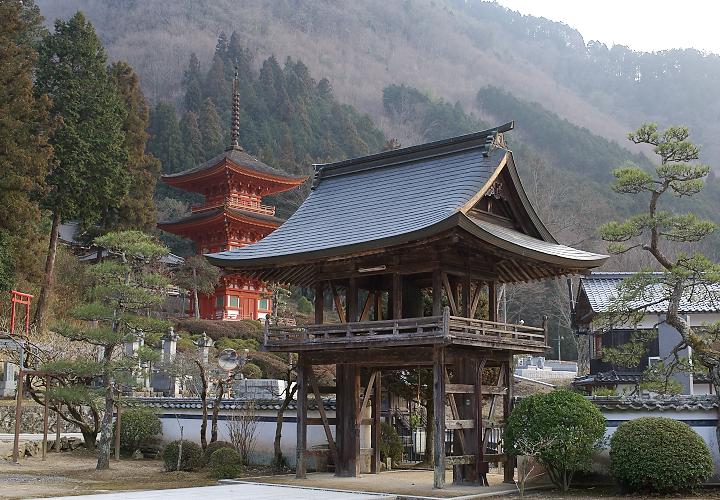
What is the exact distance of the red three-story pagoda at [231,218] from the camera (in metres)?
50.4

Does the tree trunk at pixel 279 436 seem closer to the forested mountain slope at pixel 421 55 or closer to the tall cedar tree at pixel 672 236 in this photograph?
the tall cedar tree at pixel 672 236

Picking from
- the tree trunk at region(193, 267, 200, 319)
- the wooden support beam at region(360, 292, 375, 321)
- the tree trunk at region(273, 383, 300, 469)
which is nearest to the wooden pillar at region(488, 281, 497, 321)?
the wooden support beam at region(360, 292, 375, 321)

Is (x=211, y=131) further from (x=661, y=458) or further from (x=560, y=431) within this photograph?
(x=661, y=458)

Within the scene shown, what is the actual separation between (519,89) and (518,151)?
40.6 meters

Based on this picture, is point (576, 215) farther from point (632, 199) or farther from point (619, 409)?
point (619, 409)

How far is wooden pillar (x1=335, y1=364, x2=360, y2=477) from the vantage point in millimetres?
18969

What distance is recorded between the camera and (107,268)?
19.9 meters

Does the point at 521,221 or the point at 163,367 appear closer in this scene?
the point at 521,221

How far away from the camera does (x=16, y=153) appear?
106 ft

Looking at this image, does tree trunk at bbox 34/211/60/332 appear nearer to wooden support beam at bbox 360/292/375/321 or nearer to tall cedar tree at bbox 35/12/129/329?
tall cedar tree at bbox 35/12/129/329

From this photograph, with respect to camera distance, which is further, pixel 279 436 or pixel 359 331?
pixel 279 436

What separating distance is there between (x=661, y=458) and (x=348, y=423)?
7126 millimetres

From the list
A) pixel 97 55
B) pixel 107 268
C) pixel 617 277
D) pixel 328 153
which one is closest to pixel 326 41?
pixel 328 153

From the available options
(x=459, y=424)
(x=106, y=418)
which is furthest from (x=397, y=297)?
(x=106, y=418)
